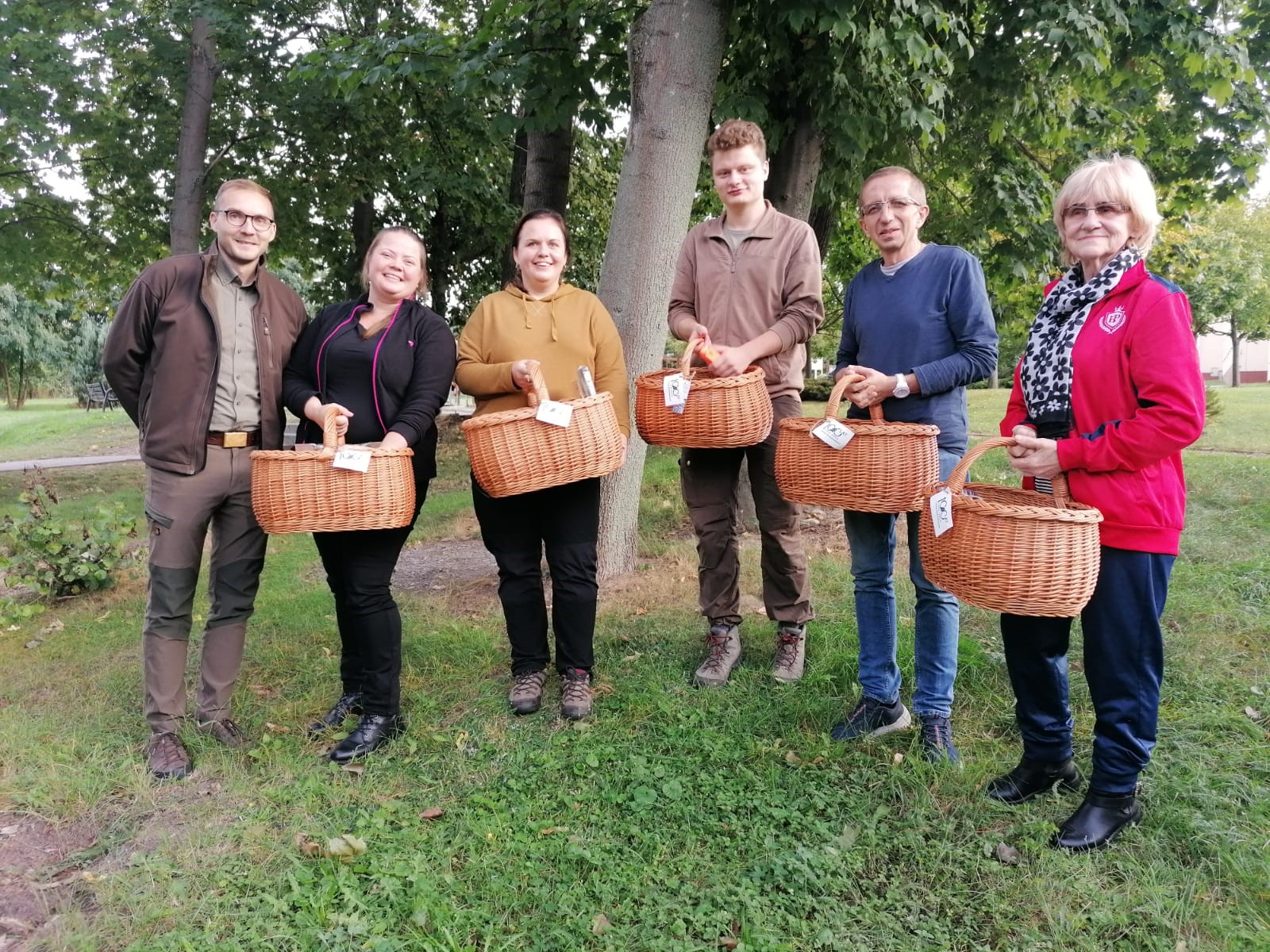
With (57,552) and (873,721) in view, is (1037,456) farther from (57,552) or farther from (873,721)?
(57,552)

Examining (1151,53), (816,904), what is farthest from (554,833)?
(1151,53)

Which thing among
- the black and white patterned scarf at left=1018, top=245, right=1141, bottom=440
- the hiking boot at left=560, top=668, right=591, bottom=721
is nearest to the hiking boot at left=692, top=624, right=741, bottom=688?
the hiking boot at left=560, top=668, right=591, bottom=721

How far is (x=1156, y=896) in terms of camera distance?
7.61ft

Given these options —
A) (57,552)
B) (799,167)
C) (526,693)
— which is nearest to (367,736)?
(526,693)

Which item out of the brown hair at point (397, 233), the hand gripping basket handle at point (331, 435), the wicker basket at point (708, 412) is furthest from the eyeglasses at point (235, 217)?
the wicker basket at point (708, 412)

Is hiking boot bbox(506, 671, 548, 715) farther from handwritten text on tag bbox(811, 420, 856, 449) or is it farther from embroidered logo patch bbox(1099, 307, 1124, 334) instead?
embroidered logo patch bbox(1099, 307, 1124, 334)

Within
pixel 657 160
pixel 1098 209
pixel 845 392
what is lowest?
pixel 845 392

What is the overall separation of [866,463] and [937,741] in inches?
42.0

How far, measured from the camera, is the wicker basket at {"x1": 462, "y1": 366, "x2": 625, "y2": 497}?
297 cm

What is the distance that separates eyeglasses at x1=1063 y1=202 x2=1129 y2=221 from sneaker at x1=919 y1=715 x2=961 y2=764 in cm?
177

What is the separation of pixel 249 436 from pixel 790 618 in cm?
243

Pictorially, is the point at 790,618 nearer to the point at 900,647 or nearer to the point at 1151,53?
the point at 900,647

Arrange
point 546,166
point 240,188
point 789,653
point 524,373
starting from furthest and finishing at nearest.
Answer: point 546,166 → point 789,653 → point 240,188 → point 524,373

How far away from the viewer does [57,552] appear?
604cm
